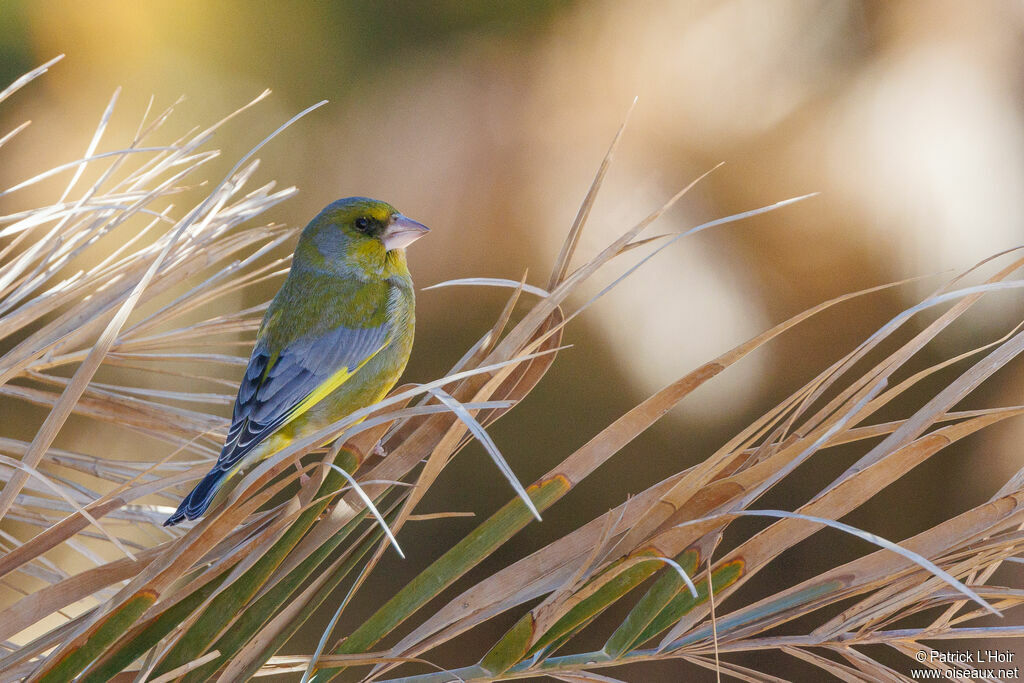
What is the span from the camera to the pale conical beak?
1.41m

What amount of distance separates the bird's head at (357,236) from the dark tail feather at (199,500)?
559 millimetres

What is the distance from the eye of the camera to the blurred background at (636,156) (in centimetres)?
218

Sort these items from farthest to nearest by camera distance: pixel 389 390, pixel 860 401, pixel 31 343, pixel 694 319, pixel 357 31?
1. pixel 357 31
2. pixel 694 319
3. pixel 389 390
4. pixel 31 343
5. pixel 860 401

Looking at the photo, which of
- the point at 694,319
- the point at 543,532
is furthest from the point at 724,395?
the point at 543,532

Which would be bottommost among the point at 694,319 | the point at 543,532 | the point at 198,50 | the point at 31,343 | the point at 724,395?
the point at 543,532

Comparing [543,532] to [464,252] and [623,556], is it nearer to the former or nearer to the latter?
[464,252]

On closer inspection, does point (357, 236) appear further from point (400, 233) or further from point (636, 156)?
point (636, 156)

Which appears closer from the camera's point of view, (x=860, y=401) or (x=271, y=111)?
(x=860, y=401)

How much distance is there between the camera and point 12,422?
7.37ft

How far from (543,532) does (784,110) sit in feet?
3.92

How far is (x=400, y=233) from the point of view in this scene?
1425 millimetres

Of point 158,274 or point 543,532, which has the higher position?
point 158,274

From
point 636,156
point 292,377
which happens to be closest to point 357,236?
point 292,377

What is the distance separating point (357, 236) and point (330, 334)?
227mm
